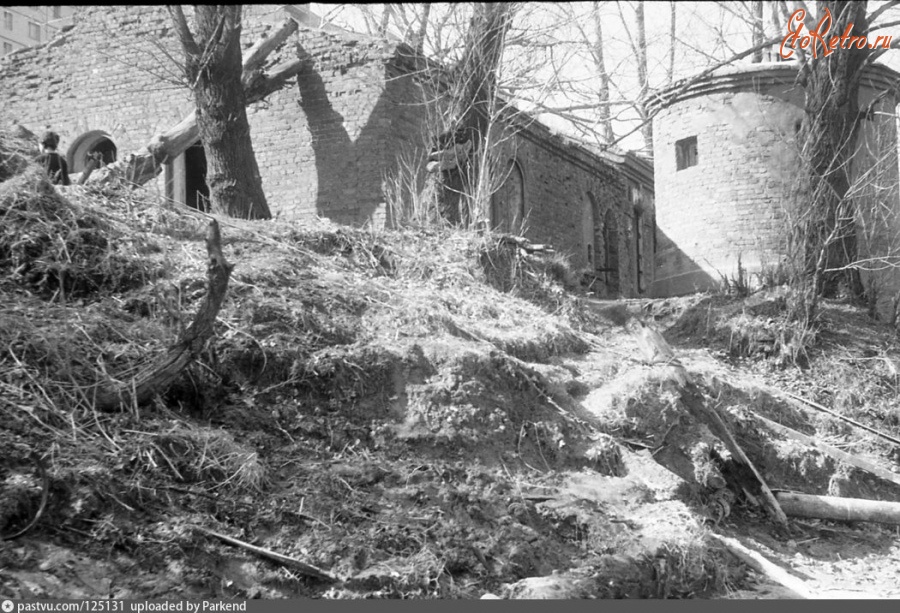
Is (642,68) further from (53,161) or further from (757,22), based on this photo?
(53,161)

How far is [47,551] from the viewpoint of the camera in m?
4.69

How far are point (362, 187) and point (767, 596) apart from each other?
399 inches

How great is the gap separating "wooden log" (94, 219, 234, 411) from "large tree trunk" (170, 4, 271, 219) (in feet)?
22.1

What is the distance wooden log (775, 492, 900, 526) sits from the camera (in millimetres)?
7891

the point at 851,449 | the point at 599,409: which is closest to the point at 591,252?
the point at 851,449

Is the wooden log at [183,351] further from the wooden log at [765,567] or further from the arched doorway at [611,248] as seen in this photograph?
the arched doorway at [611,248]

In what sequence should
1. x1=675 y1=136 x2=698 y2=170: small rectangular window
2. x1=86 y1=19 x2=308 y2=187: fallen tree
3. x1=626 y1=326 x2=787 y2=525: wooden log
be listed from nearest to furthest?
x1=626 y1=326 x2=787 y2=525: wooden log, x1=86 y1=19 x2=308 y2=187: fallen tree, x1=675 y1=136 x2=698 y2=170: small rectangular window

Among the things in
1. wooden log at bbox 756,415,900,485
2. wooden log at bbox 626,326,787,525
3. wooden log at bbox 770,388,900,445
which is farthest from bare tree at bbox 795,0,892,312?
wooden log at bbox 626,326,787,525

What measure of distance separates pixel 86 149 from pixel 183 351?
12.9 m

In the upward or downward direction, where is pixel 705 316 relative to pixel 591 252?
downward

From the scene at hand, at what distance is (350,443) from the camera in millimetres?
6480

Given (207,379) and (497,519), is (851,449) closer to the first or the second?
(497,519)

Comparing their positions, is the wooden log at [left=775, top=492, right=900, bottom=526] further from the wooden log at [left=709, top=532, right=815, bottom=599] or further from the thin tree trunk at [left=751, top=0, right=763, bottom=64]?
the thin tree trunk at [left=751, top=0, right=763, bottom=64]

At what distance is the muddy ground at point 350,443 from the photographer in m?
5.17
